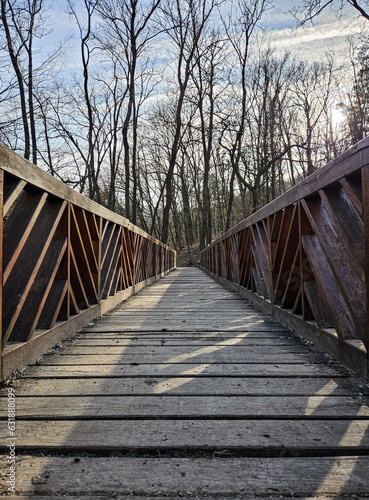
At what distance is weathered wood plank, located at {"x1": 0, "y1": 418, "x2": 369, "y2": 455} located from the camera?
1146 millimetres

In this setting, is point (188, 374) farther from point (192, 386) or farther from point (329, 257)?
point (329, 257)

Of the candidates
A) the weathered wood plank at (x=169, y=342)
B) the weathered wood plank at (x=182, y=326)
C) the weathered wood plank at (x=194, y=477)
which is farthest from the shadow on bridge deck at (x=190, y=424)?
the weathered wood plank at (x=182, y=326)

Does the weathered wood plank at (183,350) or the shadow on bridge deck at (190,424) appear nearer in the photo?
the shadow on bridge deck at (190,424)

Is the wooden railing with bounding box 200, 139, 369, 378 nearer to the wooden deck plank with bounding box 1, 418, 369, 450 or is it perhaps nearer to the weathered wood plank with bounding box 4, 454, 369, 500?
the wooden deck plank with bounding box 1, 418, 369, 450

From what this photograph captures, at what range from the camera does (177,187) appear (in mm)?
26938

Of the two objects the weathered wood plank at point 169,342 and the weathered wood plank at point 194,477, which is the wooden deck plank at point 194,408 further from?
the weathered wood plank at point 169,342

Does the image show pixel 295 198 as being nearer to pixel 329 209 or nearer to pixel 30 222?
pixel 329 209

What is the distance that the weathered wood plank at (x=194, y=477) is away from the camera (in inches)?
36.7

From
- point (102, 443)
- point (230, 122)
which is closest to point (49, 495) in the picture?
point (102, 443)

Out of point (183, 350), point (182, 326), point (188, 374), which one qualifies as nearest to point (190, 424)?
point (188, 374)

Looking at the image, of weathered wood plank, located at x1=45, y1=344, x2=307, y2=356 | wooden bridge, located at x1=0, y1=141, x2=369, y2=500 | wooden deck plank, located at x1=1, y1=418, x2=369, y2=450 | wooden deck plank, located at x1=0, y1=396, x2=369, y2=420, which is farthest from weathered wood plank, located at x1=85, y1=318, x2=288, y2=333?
wooden deck plank, located at x1=1, y1=418, x2=369, y2=450

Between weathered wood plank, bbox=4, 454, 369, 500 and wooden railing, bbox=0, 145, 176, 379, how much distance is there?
863 mm

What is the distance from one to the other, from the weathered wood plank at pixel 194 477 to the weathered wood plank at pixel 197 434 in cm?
6

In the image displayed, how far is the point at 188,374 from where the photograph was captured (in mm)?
1850
